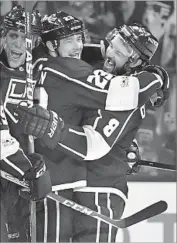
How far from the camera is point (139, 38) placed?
257cm

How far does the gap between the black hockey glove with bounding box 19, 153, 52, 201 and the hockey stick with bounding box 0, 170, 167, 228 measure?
0.02 m

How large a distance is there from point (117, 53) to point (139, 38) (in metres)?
0.07

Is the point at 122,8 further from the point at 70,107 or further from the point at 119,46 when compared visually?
the point at 70,107

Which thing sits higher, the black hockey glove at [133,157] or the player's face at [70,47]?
the player's face at [70,47]

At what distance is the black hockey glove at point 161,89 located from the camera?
2578mm

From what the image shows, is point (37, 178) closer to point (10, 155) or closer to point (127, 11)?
point (10, 155)

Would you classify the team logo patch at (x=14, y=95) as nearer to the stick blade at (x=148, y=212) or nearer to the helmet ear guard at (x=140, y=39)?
the helmet ear guard at (x=140, y=39)

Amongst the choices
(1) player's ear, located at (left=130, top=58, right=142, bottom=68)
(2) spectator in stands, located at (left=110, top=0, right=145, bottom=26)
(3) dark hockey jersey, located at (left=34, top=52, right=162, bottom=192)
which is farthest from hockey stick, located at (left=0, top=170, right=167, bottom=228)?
(2) spectator in stands, located at (left=110, top=0, right=145, bottom=26)

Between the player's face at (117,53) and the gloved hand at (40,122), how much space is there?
22cm

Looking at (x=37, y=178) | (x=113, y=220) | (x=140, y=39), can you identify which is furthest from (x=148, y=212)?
(x=140, y=39)

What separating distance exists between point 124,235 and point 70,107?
0.40m

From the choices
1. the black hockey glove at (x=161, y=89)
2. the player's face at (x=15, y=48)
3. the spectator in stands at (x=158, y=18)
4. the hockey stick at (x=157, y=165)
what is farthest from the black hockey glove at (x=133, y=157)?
the player's face at (x=15, y=48)

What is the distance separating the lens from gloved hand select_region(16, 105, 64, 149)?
243cm

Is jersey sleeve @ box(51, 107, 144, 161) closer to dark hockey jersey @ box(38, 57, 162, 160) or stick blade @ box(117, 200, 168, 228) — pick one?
dark hockey jersey @ box(38, 57, 162, 160)
